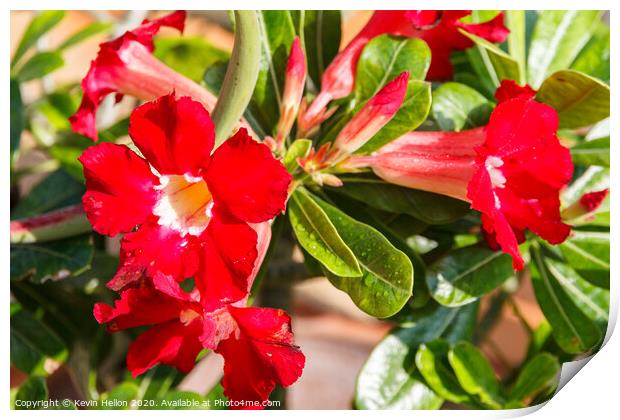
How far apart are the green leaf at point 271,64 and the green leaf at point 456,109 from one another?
0.18 meters

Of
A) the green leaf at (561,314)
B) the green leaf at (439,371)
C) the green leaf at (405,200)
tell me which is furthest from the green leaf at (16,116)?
the green leaf at (561,314)

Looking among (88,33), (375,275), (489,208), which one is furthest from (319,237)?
(88,33)

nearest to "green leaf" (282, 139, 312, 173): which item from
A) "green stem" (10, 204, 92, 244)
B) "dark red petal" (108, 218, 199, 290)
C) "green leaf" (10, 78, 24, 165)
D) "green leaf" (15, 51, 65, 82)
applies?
"dark red petal" (108, 218, 199, 290)

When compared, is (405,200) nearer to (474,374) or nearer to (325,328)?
(474,374)

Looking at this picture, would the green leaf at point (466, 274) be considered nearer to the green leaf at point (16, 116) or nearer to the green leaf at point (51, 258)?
the green leaf at point (51, 258)

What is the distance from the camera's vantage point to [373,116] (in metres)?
0.71

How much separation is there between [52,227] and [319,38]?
400 mm

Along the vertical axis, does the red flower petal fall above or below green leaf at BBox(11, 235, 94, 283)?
above

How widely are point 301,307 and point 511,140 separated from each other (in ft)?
6.34

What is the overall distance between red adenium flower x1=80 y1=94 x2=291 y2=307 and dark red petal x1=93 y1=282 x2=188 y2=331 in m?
0.03

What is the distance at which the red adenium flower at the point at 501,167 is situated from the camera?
2.22ft

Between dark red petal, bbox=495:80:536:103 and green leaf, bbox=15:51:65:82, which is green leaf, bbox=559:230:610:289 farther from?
green leaf, bbox=15:51:65:82

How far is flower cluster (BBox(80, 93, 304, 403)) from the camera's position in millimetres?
614

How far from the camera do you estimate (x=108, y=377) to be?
1254mm
